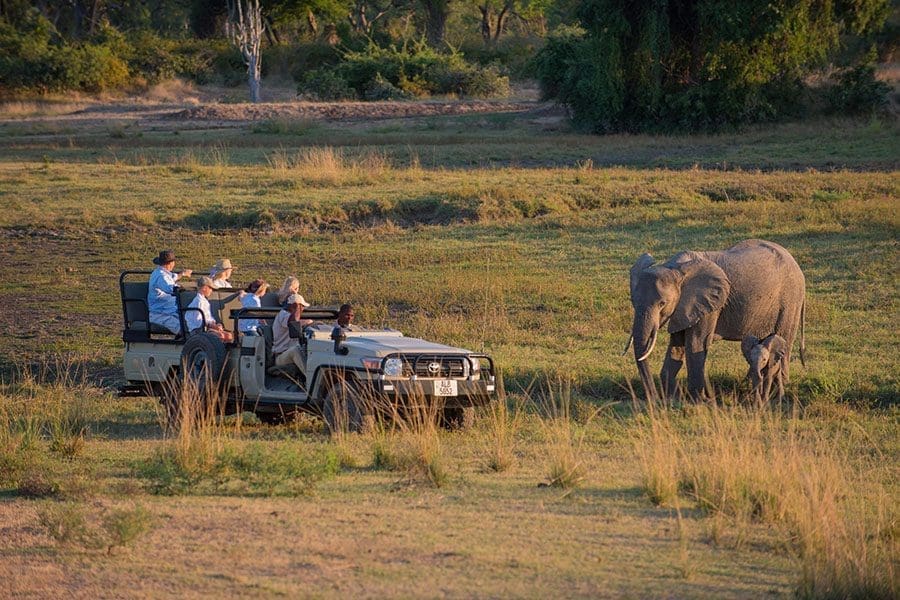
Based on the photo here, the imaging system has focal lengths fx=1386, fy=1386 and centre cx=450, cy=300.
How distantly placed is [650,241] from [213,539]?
17112 millimetres

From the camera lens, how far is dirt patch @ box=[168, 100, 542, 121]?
1977 inches

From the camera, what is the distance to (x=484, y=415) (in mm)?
13195

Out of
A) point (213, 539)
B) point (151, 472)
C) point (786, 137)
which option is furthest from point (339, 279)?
point (786, 137)

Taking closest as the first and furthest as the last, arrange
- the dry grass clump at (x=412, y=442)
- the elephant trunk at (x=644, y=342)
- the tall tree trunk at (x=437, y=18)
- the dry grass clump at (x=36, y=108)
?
the dry grass clump at (x=412, y=442), the elephant trunk at (x=644, y=342), the dry grass clump at (x=36, y=108), the tall tree trunk at (x=437, y=18)

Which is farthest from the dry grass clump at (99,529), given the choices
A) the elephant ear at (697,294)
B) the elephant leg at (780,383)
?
the elephant leg at (780,383)

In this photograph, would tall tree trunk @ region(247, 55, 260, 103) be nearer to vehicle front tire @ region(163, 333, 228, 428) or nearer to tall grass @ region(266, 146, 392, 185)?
tall grass @ region(266, 146, 392, 185)

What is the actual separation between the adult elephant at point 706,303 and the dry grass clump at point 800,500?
155 inches

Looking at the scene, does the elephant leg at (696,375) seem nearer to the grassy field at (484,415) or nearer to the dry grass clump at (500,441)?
the grassy field at (484,415)

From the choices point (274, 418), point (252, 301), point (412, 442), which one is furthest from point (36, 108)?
point (412, 442)

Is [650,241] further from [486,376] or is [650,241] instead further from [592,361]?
[486,376]

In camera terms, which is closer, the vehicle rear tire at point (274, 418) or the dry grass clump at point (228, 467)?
the dry grass clump at point (228, 467)

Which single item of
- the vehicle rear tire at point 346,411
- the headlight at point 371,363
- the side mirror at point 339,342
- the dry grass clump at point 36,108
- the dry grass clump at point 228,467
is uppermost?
the side mirror at point 339,342

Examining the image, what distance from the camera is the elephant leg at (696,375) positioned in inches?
585

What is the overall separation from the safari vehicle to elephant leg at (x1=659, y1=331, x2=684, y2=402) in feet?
9.89
